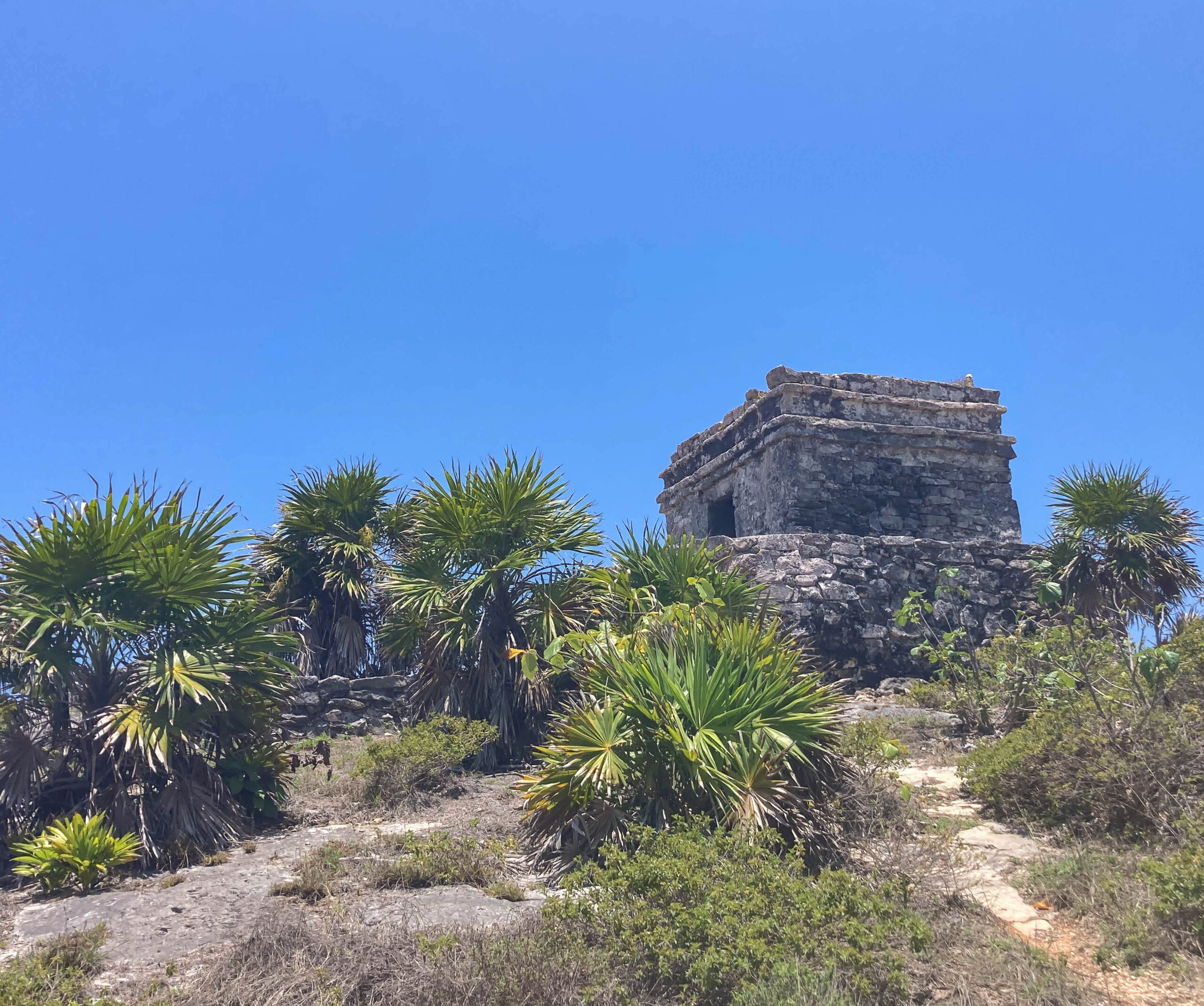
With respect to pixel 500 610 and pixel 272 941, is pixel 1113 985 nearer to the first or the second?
pixel 272 941

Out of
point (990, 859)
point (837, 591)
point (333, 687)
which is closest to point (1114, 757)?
point (990, 859)

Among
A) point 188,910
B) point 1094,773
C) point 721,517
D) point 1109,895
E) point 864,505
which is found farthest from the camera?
point 721,517

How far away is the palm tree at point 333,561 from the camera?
12758mm

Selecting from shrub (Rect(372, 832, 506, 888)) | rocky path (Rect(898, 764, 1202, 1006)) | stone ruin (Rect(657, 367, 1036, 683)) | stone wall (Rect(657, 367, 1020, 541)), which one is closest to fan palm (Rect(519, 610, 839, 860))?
shrub (Rect(372, 832, 506, 888))

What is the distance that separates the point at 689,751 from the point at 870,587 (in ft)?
20.6

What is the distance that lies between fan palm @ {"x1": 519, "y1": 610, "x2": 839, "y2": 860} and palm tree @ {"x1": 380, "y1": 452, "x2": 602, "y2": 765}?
2864 mm

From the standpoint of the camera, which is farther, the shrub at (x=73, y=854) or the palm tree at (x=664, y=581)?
the palm tree at (x=664, y=581)

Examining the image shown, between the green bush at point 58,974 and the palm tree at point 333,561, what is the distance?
27.6ft

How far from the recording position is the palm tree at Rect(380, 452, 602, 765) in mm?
8719

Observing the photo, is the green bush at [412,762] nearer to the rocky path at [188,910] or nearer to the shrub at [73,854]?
the rocky path at [188,910]

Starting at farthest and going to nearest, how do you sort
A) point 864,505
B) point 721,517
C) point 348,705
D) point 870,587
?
1. point 721,517
2. point 864,505
3. point 348,705
4. point 870,587

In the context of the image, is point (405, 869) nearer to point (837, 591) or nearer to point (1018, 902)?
point (1018, 902)

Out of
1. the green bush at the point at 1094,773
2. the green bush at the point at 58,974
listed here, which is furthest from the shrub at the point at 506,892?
the green bush at the point at 1094,773

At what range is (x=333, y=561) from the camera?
1292 centimetres
